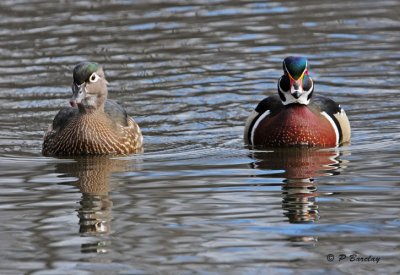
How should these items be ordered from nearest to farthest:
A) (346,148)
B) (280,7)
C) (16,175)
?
(16,175)
(346,148)
(280,7)

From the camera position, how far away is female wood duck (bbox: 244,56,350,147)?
42.4 feet

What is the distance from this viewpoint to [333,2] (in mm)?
20234

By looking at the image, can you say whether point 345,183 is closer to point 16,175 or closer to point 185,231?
point 185,231

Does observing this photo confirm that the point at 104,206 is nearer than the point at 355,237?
No

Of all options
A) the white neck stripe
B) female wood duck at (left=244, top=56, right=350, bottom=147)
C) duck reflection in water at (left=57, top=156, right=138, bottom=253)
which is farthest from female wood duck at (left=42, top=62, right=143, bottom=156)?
female wood duck at (left=244, top=56, right=350, bottom=147)

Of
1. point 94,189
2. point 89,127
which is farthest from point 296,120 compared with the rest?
point 94,189

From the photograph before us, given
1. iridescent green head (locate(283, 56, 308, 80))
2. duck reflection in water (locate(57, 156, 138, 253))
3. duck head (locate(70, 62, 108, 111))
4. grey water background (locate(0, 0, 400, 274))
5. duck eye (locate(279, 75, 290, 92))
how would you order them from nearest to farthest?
grey water background (locate(0, 0, 400, 274))
duck reflection in water (locate(57, 156, 138, 253))
duck head (locate(70, 62, 108, 111))
iridescent green head (locate(283, 56, 308, 80))
duck eye (locate(279, 75, 290, 92))

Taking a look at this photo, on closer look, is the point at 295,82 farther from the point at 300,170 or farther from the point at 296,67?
the point at 300,170

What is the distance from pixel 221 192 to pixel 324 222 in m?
1.44

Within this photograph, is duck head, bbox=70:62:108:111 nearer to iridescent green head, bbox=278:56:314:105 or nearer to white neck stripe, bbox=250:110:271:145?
white neck stripe, bbox=250:110:271:145

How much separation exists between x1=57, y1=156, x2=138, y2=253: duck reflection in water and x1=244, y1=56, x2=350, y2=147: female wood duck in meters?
1.63

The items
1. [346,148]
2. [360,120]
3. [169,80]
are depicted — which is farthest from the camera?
[169,80]

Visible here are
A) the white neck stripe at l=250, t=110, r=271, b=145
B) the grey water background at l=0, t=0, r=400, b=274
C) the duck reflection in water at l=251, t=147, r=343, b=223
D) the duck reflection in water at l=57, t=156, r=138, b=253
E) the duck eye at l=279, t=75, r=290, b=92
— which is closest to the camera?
the grey water background at l=0, t=0, r=400, b=274

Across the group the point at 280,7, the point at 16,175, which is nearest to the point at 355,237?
the point at 16,175
